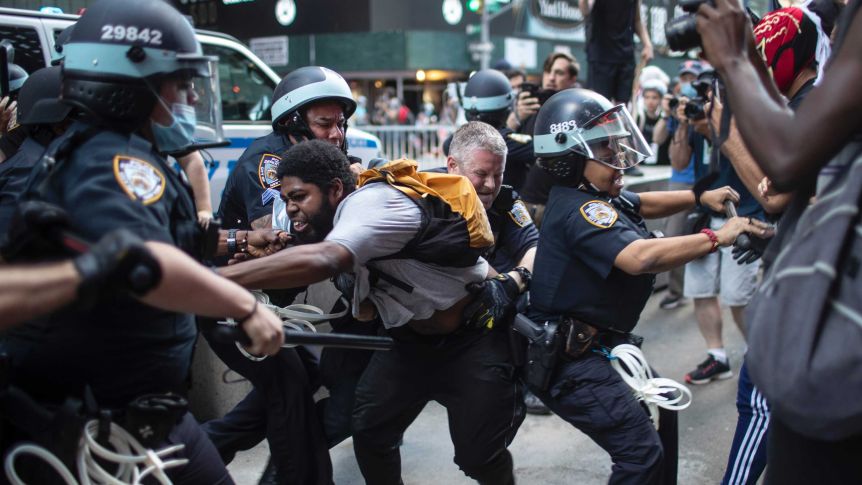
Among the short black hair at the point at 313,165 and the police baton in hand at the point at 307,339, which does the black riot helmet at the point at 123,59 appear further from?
the short black hair at the point at 313,165

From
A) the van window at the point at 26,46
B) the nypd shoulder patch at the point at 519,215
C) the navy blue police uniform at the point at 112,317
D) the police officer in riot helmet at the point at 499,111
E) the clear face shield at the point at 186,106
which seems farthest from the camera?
the police officer in riot helmet at the point at 499,111

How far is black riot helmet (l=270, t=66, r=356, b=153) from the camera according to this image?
388cm

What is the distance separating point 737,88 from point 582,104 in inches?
67.7

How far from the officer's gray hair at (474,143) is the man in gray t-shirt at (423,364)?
641mm

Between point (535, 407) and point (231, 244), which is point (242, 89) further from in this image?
point (231, 244)

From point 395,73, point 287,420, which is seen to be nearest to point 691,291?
point 287,420

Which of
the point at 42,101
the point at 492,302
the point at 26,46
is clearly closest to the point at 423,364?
the point at 492,302

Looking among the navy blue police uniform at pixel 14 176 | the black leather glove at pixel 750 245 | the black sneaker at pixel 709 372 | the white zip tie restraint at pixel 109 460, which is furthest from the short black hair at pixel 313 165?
the black sneaker at pixel 709 372

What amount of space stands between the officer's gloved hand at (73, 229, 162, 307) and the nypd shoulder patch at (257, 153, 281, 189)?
1899 millimetres

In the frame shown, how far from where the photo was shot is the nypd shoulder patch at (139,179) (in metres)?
2.01

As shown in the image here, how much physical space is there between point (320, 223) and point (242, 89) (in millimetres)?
4682

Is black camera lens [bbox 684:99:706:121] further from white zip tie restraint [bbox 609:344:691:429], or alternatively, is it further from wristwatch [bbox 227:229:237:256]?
wristwatch [bbox 227:229:237:256]

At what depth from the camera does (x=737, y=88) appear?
1835mm

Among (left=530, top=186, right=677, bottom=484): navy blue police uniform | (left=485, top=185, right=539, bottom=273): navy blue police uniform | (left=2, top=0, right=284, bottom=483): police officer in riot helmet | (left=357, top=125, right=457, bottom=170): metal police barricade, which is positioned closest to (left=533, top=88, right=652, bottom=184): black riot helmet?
(left=530, top=186, right=677, bottom=484): navy blue police uniform
